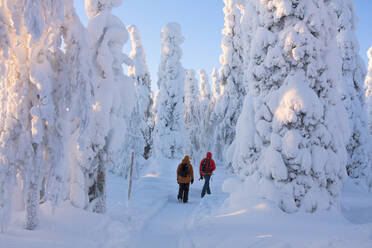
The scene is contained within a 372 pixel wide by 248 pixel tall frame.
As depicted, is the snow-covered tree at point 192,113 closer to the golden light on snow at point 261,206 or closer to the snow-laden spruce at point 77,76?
the golden light on snow at point 261,206

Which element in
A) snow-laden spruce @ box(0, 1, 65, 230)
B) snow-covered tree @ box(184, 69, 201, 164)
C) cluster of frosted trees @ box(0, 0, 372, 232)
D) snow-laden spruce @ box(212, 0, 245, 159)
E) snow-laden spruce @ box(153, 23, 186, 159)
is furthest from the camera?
snow-covered tree @ box(184, 69, 201, 164)

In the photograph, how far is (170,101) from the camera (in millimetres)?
20719

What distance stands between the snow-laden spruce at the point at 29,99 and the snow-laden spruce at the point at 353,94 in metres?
12.3

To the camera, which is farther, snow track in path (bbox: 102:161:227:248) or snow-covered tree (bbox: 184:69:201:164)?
snow-covered tree (bbox: 184:69:201:164)

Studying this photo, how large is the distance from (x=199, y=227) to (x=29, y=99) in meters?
4.03

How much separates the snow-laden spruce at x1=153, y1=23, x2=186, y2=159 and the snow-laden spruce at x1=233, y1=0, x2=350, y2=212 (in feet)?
45.2

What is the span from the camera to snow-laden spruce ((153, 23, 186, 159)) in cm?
2052

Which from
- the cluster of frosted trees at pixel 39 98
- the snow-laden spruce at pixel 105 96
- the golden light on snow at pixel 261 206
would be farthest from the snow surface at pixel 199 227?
the snow-laden spruce at pixel 105 96

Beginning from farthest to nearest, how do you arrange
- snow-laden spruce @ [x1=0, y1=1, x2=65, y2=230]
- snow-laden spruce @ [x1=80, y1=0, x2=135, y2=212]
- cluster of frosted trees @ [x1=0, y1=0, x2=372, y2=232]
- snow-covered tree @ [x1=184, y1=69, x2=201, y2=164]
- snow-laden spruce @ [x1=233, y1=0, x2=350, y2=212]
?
snow-covered tree @ [x1=184, y1=69, x2=201, y2=164] < snow-laden spruce @ [x1=233, y1=0, x2=350, y2=212] < snow-laden spruce @ [x1=80, y1=0, x2=135, y2=212] < cluster of frosted trees @ [x1=0, y1=0, x2=372, y2=232] < snow-laden spruce @ [x1=0, y1=1, x2=65, y2=230]

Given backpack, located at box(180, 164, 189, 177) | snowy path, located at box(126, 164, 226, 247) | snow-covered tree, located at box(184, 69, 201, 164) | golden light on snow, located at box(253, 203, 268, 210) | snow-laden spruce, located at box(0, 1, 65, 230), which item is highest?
snow-covered tree, located at box(184, 69, 201, 164)

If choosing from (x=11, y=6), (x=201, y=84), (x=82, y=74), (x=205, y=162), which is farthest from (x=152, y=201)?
(x=201, y=84)

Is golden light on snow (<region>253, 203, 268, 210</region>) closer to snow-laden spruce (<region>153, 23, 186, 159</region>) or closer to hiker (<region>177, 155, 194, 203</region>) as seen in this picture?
hiker (<region>177, 155, 194, 203</region>)

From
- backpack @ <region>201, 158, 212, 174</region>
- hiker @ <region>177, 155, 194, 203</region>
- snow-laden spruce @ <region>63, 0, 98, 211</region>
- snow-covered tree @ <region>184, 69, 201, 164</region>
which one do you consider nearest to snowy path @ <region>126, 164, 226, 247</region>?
hiker @ <region>177, 155, 194, 203</region>

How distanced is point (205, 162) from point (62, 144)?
6801 millimetres
